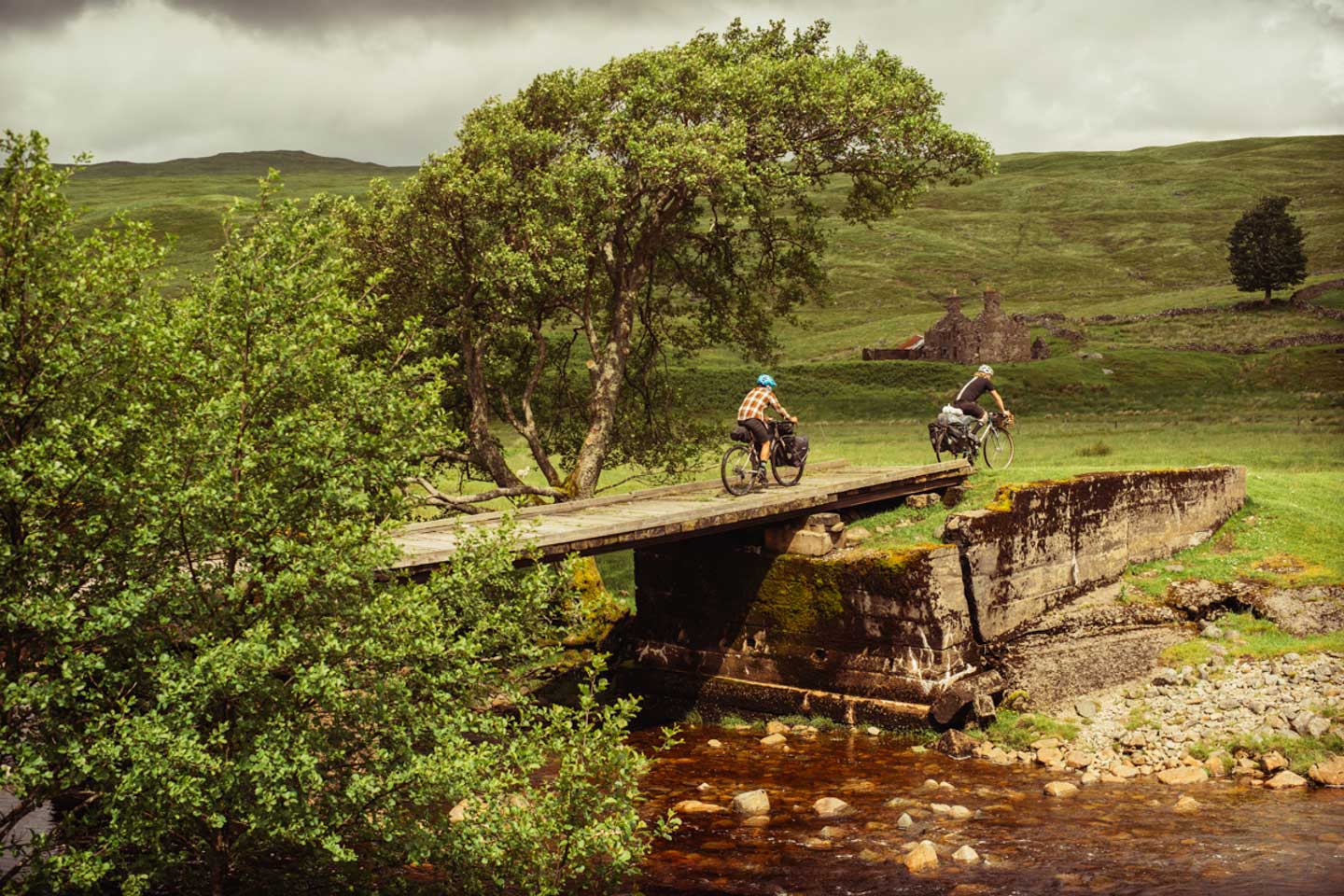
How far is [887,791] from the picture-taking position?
18.4 m

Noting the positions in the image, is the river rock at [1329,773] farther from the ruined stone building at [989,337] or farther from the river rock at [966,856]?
the ruined stone building at [989,337]

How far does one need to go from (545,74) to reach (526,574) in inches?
778

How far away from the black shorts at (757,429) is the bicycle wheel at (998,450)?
24.8 feet

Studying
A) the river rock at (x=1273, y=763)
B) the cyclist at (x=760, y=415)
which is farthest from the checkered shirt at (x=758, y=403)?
the river rock at (x=1273, y=763)

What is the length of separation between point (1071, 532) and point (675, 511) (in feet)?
29.7

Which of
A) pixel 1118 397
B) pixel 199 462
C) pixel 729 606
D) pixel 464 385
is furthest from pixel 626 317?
pixel 1118 397

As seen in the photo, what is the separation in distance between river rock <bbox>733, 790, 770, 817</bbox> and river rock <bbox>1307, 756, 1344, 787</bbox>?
826 cm

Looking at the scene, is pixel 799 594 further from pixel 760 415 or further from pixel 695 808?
pixel 695 808

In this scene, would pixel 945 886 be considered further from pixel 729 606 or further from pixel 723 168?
pixel 723 168

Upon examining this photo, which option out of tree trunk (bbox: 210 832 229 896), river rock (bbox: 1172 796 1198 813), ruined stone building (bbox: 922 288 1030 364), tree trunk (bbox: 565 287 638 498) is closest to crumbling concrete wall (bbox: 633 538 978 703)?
tree trunk (bbox: 565 287 638 498)

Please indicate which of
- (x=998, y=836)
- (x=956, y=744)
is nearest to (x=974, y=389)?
(x=956, y=744)

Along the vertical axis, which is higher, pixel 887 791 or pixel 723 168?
pixel 723 168

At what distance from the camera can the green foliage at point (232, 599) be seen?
9516 millimetres

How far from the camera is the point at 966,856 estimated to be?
15141 millimetres
